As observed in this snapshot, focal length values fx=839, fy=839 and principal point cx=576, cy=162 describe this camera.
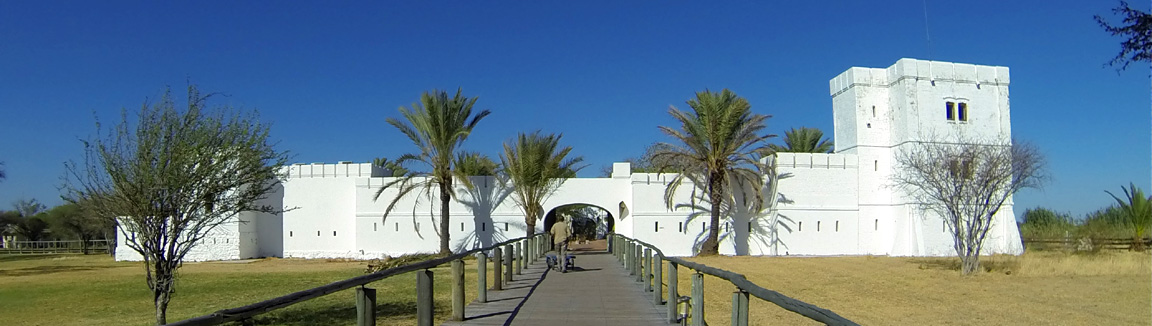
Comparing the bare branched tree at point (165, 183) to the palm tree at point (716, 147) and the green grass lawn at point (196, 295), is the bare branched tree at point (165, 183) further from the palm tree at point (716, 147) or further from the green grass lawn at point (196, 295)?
the palm tree at point (716, 147)

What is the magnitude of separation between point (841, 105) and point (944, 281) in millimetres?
15336

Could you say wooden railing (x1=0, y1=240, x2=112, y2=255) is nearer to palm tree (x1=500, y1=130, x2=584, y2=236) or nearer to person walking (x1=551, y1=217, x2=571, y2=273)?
palm tree (x1=500, y1=130, x2=584, y2=236)

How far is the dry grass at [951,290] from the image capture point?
15102 mm

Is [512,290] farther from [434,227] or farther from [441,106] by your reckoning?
[434,227]

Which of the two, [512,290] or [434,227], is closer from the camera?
[512,290]

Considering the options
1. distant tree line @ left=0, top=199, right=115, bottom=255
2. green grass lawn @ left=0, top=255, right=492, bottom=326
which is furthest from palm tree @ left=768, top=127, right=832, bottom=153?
distant tree line @ left=0, top=199, right=115, bottom=255

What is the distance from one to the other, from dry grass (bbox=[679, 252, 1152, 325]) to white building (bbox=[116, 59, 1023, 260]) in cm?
311

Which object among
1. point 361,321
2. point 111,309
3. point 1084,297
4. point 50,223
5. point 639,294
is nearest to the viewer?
point 361,321

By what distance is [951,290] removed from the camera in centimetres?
2056

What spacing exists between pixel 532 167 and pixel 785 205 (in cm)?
1061

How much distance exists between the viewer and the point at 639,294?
523 inches

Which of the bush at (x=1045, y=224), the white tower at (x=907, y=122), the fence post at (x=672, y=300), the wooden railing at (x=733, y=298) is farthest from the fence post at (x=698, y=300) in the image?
the bush at (x=1045, y=224)

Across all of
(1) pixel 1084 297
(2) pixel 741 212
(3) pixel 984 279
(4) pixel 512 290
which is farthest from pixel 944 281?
(4) pixel 512 290

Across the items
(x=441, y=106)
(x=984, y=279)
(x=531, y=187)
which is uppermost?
(x=441, y=106)
